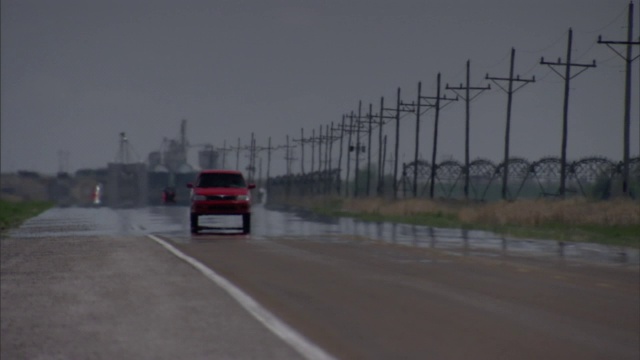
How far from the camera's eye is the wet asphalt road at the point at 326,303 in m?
12.0

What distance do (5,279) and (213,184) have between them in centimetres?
2117

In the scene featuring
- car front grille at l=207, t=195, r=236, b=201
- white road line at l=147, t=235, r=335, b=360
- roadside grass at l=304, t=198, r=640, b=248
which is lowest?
white road line at l=147, t=235, r=335, b=360

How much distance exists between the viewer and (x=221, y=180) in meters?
40.2

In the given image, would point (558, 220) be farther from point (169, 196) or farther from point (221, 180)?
point (169, 196)

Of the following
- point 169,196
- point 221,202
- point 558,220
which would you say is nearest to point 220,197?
point 221,202

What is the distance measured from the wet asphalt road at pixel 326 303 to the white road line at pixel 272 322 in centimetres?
12

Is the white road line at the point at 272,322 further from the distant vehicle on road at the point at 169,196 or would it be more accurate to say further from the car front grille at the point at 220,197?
the distant vehicle on road at the point at 169,196

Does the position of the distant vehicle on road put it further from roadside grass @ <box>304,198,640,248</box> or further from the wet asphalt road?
the wet asphalt road

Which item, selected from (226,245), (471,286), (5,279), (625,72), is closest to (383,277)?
(471,286)

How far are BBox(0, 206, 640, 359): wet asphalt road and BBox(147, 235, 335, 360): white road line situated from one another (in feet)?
0.39

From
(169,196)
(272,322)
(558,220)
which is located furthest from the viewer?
(169,196)

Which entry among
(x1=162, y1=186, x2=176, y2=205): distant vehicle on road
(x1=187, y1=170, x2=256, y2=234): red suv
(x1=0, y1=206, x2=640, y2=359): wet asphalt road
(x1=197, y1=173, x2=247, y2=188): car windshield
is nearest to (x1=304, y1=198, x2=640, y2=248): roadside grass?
(x1=187, y1=170, x2=256, y2=234): red suv

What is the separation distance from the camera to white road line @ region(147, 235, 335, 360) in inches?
452

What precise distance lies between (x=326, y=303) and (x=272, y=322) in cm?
232
